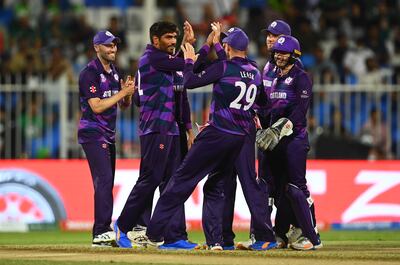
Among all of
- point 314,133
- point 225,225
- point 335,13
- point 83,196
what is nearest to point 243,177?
point 225,225

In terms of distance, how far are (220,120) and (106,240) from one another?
6.67 ft

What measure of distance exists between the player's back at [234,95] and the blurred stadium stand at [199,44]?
6434 mm

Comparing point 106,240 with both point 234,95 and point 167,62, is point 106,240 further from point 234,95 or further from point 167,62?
point 234,95

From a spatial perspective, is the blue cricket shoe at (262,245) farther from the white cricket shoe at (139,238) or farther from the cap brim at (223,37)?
the cap brim at (223,37)

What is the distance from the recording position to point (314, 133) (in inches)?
814

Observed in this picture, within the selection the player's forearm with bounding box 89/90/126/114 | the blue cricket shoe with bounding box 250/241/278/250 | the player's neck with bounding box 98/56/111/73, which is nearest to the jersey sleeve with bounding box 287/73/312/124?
the blue cricket shoe with bounding box 250/241/278/250

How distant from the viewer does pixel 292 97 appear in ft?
46.2

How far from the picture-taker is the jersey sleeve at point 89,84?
14.0 m

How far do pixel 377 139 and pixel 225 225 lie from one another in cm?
749

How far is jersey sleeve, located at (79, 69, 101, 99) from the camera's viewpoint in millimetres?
14047

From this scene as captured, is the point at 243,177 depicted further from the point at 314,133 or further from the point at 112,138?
the point at 314,133

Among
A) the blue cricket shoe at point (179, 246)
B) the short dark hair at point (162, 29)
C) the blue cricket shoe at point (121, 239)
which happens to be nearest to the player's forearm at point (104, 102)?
the short dark hair at point (162, 29)

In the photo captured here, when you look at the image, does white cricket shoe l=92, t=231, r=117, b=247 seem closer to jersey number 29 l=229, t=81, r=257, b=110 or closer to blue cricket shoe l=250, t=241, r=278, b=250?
blue cricket shoe l=250, t=241, r=278, b=250

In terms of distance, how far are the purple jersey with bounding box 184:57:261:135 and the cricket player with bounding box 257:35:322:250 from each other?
49cm
